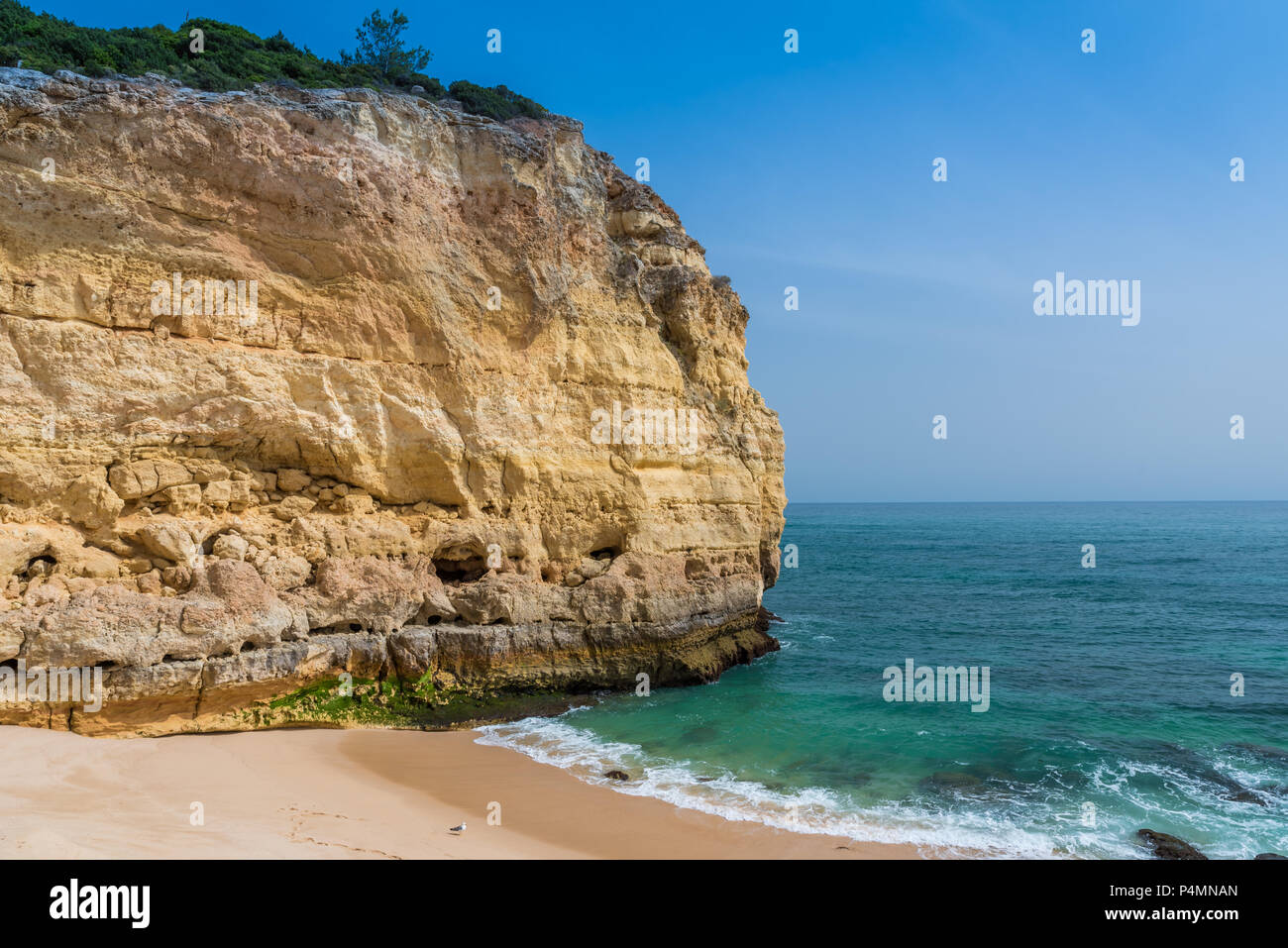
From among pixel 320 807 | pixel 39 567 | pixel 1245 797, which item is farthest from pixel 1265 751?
pixel 39 567

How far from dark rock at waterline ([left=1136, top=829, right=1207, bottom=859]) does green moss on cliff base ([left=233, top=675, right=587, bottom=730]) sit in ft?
31.2

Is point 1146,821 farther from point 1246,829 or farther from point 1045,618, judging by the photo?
point 1045,618

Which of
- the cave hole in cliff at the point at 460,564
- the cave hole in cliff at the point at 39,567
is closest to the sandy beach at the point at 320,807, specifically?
the cave hole in cliff at the point at 39,567

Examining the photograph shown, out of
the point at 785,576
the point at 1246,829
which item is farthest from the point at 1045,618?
the point at 1246,829

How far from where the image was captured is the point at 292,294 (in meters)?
13.5

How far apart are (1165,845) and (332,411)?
46.0ft

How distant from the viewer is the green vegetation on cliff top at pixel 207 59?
15.3 meters

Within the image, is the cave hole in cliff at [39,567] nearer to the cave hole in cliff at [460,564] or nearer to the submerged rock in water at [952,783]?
the cave hole in cliff at [460,564]

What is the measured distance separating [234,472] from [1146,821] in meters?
14.8

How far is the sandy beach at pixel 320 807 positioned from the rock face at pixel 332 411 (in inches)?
59.6

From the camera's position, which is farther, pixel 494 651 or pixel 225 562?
pixel 494 651

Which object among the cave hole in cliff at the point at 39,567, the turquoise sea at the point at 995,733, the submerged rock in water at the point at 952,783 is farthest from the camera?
the submerged rock in water at the point at 952,783

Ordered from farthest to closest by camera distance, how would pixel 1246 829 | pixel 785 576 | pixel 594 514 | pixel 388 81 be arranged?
pixel 785 576 < pixel 388 81 < pixel 594 514 < pixel 1246 829

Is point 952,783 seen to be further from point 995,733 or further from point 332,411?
point 332,411
